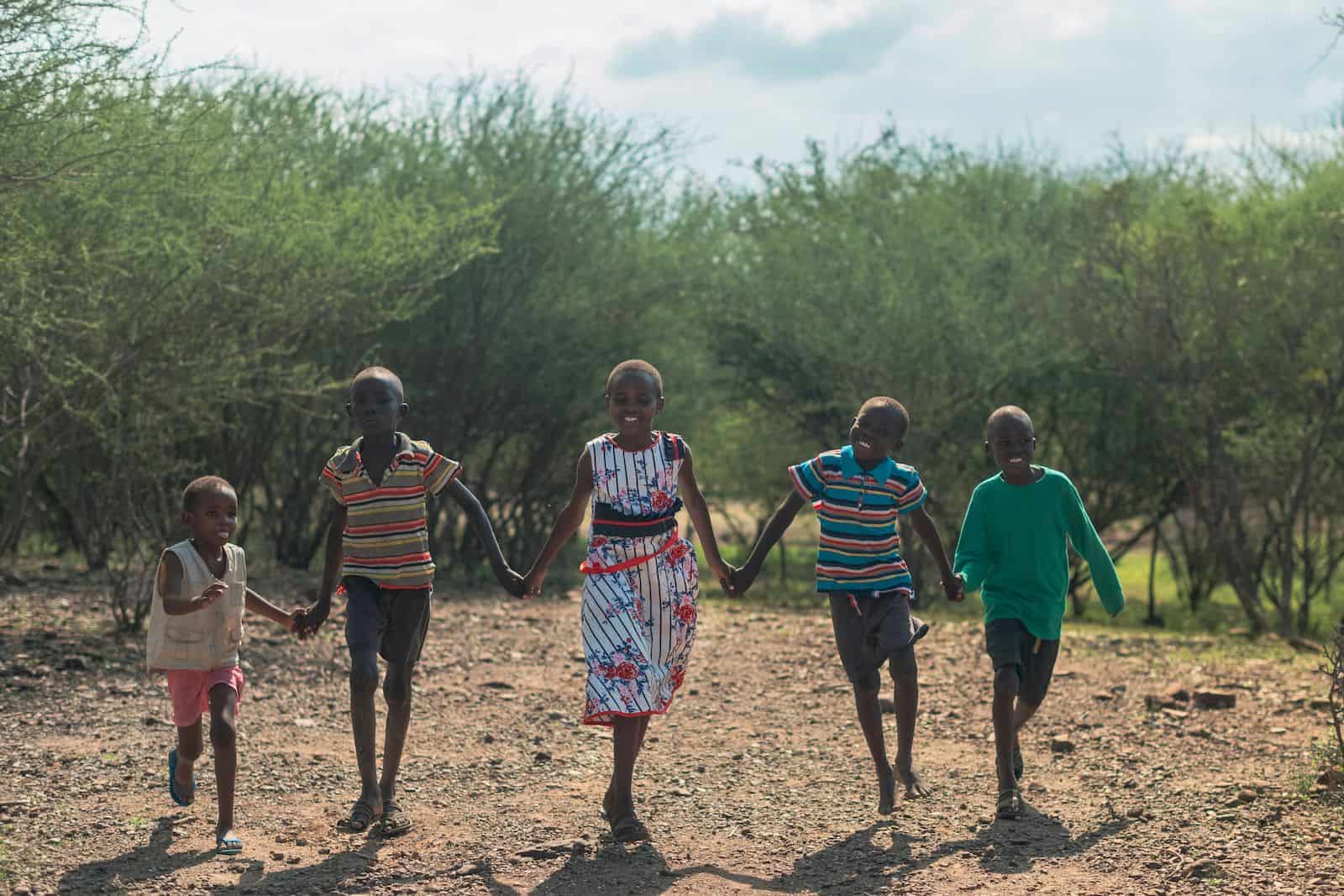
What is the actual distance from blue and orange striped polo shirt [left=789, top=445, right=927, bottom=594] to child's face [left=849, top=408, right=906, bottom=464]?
0.06m

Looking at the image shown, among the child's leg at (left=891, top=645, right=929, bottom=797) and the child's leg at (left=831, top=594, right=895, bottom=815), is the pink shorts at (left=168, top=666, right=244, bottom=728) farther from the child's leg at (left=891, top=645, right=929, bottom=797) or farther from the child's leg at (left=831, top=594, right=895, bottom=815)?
the child's leg at (left=891, top=645, right=929, bottom=797)

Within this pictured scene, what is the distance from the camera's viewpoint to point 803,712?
7863 mm

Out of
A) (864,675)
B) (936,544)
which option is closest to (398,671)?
(864,675)

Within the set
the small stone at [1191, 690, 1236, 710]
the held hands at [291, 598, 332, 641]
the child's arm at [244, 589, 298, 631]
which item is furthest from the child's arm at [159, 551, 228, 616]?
the small stone at [1191, 690, 1236, 710]

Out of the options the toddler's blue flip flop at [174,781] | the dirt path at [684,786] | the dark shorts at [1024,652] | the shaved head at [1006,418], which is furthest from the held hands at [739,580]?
the toddler's blue flip flop at [174,781]

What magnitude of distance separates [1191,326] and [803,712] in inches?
334

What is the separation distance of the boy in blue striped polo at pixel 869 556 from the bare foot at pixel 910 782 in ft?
0.39

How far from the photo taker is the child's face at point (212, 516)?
5.14m

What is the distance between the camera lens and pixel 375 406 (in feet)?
17.4

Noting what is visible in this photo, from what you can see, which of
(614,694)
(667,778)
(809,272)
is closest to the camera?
(614,694)

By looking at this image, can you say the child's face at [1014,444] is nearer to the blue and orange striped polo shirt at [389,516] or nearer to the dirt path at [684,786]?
the dirt path at [684,786]

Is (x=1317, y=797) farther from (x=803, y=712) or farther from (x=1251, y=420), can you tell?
(x=1251, y=420)

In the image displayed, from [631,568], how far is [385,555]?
0.89 meters

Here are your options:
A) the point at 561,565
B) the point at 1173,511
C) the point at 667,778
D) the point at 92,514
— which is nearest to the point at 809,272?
the point at 561,565
